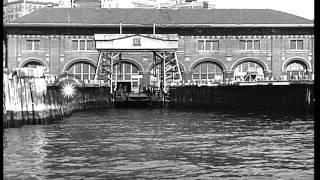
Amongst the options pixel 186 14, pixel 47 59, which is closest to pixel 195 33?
pixel 186 14

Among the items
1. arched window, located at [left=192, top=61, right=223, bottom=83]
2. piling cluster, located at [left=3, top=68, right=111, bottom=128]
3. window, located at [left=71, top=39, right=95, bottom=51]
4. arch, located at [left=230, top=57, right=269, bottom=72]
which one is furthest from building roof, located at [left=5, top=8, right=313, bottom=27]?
piling cluster, located at [left=3, top=68, right=111, bottom=128]

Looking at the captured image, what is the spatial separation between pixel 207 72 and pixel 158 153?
51928 mm

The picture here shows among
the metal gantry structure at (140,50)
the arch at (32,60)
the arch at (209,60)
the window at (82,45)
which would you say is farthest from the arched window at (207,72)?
the arch at (32,60)

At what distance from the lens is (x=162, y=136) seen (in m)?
24.5

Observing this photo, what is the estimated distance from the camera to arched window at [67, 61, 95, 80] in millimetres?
68625

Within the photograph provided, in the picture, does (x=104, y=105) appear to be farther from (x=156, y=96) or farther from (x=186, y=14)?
(x=186, y=14)

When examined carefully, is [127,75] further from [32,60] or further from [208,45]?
[32,60]

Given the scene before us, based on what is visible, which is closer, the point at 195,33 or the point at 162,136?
the point at 162,136

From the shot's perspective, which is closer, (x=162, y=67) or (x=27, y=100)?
(x=27, y=100)

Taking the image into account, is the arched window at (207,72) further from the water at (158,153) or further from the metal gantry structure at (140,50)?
the water at (158,153)

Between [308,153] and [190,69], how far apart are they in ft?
167

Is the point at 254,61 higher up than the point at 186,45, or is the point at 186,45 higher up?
the point at 186,45

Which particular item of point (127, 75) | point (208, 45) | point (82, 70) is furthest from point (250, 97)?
point (82, 70)

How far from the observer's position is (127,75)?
2763 inches
